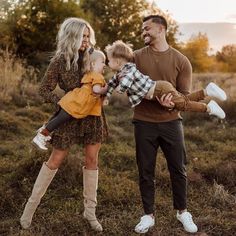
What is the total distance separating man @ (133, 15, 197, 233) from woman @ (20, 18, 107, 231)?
0.38 metres

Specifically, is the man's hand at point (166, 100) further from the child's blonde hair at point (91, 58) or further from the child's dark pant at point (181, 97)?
the child's blonde hair at point (91, 58)

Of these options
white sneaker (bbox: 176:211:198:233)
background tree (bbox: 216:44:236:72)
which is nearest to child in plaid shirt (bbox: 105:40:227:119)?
white sneaker (bbox: 176:211:198:233)

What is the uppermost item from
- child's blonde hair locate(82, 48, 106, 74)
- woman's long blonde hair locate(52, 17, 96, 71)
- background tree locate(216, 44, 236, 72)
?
woman's long blonde hair locate(52, 17, 96, 71)

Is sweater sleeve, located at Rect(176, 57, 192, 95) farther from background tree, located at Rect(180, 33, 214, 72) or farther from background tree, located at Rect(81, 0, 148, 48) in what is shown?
background tree, located at Rect(180, 33, 214, 72)

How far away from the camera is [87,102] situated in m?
4.04

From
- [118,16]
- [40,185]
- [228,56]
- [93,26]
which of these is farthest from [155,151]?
[228,56]

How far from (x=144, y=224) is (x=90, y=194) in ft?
1.79

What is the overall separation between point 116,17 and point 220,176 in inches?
948

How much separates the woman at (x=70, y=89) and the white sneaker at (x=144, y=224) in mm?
580

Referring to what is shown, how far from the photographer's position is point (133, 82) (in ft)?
13.0

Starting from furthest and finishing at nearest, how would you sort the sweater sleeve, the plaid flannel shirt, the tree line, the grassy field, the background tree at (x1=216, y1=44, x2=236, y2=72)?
1. the background tree at (x1=216, y1=44, x2=236, y2=72)
2. the tree line
3. the grassy field
4. the sweater sleeve
5. the plaid flannel shirt

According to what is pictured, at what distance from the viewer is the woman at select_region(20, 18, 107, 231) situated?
13.3ft

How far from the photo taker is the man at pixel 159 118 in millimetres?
4125

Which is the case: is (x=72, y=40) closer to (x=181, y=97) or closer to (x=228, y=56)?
(x=181, y=97)
